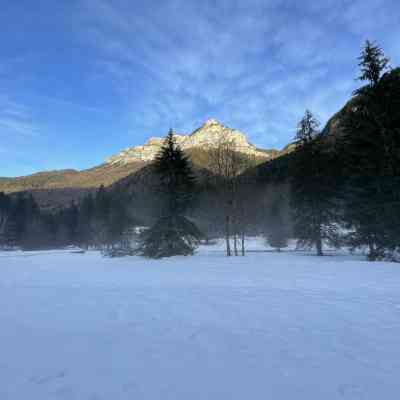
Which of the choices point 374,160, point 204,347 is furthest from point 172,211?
point 204,347

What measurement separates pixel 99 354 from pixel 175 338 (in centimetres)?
123

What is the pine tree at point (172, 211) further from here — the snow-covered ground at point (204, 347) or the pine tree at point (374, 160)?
the snow-covered ground at point (204, 347)

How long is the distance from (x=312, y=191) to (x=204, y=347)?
21.4 m

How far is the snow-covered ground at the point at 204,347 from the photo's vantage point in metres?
2.75

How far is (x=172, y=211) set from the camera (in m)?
21.2

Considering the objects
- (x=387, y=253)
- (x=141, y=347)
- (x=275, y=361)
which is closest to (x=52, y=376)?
(x=141, y=347)

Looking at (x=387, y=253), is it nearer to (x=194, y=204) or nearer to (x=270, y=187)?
(x=194, y=204)

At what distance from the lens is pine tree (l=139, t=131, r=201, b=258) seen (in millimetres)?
20750

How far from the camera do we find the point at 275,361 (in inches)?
128

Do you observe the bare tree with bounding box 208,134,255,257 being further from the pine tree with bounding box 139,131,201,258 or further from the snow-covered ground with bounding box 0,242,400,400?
the snow-covered ground with bounding box 0,242,400,400

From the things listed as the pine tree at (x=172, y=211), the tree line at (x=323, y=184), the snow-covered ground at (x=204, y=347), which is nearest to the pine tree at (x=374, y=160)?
the tree line at (x=323, y=184)

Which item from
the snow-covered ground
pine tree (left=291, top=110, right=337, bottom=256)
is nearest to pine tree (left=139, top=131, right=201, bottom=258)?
pine tree (left=291, top=110, right=337, bottom=256)

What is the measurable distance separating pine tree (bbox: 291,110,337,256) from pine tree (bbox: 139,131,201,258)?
399 inches

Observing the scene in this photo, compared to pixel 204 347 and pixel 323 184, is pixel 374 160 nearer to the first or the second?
pixel 323 184
